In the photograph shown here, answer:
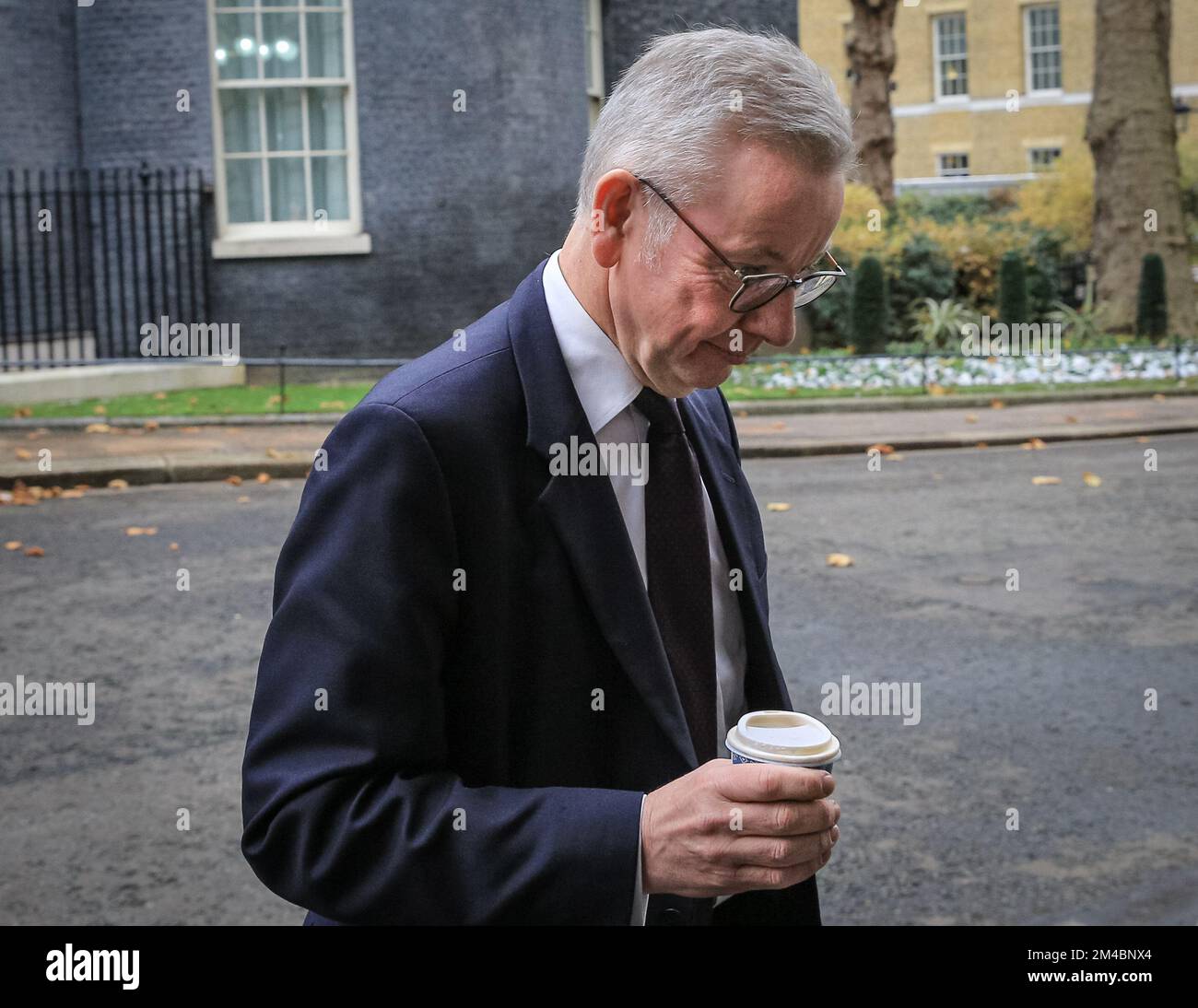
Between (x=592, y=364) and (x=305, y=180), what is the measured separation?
16168mm

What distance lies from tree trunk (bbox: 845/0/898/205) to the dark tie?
2295 centimetres

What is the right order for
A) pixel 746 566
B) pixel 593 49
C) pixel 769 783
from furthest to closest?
pixel 593 49 → pixel 746 566 → pixel 769 783

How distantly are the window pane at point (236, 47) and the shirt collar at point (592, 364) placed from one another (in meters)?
16.2

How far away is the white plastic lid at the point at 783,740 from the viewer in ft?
5.65

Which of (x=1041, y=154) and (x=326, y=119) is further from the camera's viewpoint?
(x=1041, y=154)

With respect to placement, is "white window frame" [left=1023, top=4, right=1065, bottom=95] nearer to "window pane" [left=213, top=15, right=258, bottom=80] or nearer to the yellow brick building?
the yellow brick building

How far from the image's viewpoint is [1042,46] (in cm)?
4153

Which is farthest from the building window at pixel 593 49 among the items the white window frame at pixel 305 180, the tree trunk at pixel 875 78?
the tree trunk at pixel 875 78

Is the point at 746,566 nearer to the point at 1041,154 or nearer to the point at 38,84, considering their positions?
the point at 38,84

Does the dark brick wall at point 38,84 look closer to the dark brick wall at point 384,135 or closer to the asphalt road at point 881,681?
the dark brick wall at point 384,135

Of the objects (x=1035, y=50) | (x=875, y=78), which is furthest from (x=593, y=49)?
(x=1035, y=50)

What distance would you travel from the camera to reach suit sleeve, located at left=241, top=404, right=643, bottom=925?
5.52 feet

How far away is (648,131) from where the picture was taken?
6.08 ft
